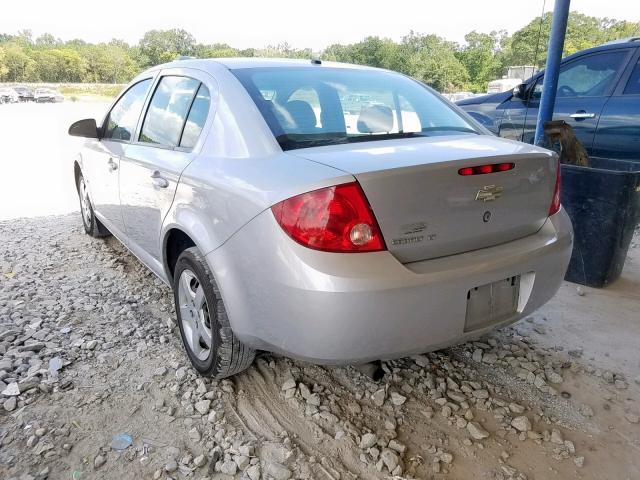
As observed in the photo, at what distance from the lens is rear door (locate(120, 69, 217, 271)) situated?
95.3 inches

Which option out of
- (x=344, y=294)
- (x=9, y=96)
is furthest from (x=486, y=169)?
(x=9, y=96)

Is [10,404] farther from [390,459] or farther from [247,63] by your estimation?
[247,63]

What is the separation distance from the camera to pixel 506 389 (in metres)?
2.38

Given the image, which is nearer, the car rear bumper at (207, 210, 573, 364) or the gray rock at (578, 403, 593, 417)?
the car rear bumper at (207, 210, 573, 364)

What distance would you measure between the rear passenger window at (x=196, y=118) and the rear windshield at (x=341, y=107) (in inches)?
8.0

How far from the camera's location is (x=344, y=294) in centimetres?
164

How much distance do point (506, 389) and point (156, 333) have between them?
1.98 meters

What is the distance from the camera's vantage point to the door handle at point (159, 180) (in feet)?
8.09

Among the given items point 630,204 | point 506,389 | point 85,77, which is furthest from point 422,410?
point 85,77

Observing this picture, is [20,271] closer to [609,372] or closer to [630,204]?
[609,372]

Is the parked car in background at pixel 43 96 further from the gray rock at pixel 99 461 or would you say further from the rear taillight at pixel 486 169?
the rear taillight at pixel 486 169

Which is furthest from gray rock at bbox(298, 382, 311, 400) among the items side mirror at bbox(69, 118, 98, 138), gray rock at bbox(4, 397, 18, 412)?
side mirror at bbox(69, 118, 98, 138)

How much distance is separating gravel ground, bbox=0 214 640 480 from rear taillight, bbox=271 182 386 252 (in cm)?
89

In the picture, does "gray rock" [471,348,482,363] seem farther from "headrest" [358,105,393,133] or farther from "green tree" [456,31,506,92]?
"green tree" [456,31,506,92]
